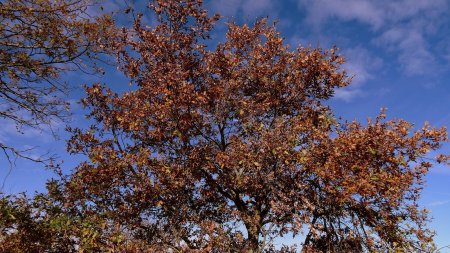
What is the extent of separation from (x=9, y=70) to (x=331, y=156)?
11.5m

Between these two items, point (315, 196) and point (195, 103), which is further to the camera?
point (195, 103)

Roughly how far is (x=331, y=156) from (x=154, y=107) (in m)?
7.63

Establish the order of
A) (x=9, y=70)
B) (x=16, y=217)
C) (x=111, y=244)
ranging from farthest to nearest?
(x=111, y=244) → (x=16, y=217) → (x=9, y=70)

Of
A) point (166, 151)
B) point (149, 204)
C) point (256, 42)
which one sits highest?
point (256, 42)

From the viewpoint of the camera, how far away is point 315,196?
637 inches

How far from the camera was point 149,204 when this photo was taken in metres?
17.6

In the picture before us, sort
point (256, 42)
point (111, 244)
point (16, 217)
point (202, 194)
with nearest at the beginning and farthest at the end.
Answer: point (16, 217) → point (111, 244) → point (202, 194) → point (256, 42)

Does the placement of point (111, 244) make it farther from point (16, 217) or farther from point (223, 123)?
point (223, 123)

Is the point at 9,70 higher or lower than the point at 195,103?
lower

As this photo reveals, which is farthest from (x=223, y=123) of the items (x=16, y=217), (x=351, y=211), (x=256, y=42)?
(x=16, y=217)

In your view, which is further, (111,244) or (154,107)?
(154,107)

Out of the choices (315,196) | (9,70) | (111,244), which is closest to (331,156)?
(315,196)

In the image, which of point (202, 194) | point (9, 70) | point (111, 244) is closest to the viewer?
point (9, 70)

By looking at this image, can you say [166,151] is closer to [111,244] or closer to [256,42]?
[111,244]
